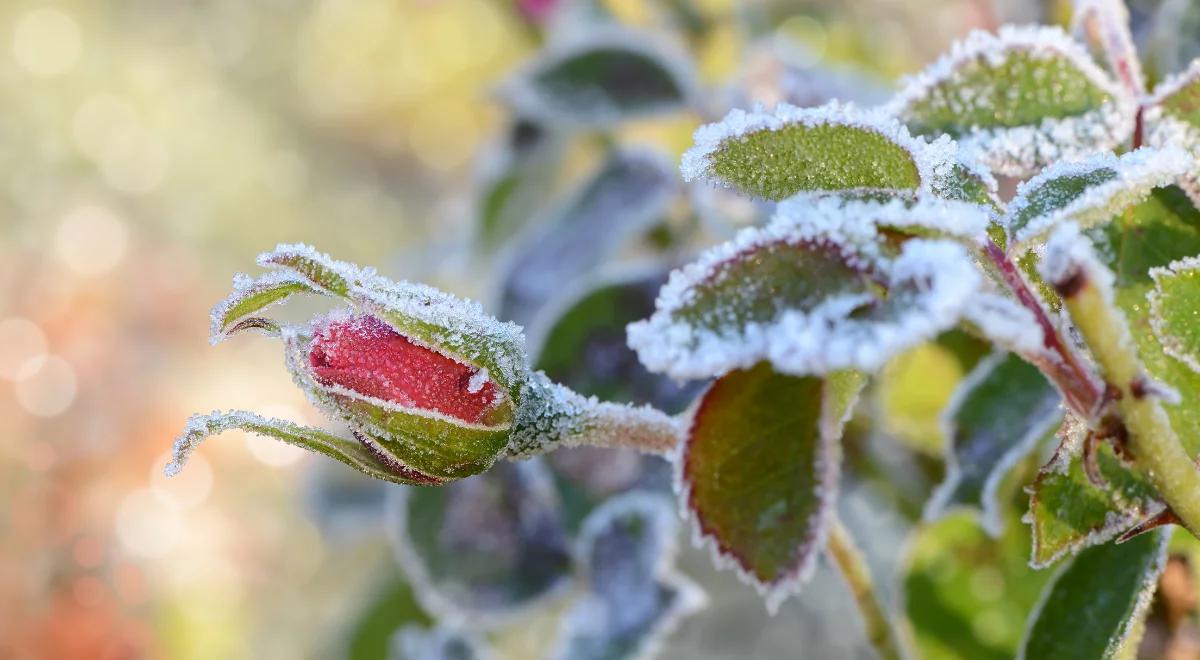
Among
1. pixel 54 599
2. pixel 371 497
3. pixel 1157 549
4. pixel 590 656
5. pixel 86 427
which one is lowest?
pixel 1157 549

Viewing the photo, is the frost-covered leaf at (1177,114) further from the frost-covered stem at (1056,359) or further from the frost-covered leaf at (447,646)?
the frost-covered leaf at (447,646)

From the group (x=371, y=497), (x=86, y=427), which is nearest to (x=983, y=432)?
(x=371, y=497)

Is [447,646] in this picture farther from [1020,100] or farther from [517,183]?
[1020,100]

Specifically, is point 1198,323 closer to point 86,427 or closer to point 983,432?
point 983,432

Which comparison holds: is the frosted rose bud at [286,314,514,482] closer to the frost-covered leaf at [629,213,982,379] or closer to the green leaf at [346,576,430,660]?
the frost-covered leaf at [629,213,982,379]

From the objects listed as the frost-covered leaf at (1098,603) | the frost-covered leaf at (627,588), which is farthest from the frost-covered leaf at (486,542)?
the frost-covered leaf at (1098,603)
